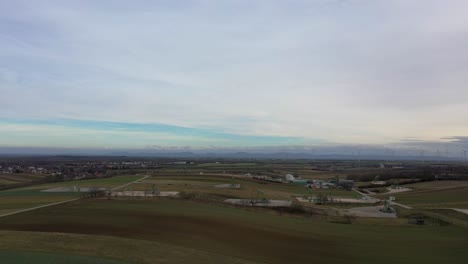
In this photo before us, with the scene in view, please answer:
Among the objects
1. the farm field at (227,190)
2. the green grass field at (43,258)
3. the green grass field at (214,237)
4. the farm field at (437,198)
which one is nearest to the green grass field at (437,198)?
the farm field at (437,198)

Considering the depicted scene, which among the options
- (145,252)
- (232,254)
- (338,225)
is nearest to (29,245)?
(145,252)

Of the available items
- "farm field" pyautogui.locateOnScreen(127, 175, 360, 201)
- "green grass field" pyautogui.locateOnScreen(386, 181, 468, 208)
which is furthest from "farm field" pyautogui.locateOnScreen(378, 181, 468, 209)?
"farm field" pyautogui.locateOnScreen(127, 175, 360, 201)

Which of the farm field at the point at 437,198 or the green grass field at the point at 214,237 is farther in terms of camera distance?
the farm field at the point at 437,198

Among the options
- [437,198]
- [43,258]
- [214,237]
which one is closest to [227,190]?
[437,198]

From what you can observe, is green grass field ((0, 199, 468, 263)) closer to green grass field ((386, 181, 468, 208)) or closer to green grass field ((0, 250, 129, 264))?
green grass field ((0, 250, 129, 264))

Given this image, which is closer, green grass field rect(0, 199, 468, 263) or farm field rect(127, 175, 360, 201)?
green grass field rect(0, 199, 468, 263)

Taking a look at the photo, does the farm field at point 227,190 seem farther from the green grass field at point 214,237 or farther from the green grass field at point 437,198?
the green grass field at point 214,237

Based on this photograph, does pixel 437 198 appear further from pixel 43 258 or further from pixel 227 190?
pixel 43 258

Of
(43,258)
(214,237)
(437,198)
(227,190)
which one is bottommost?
(437,198)
